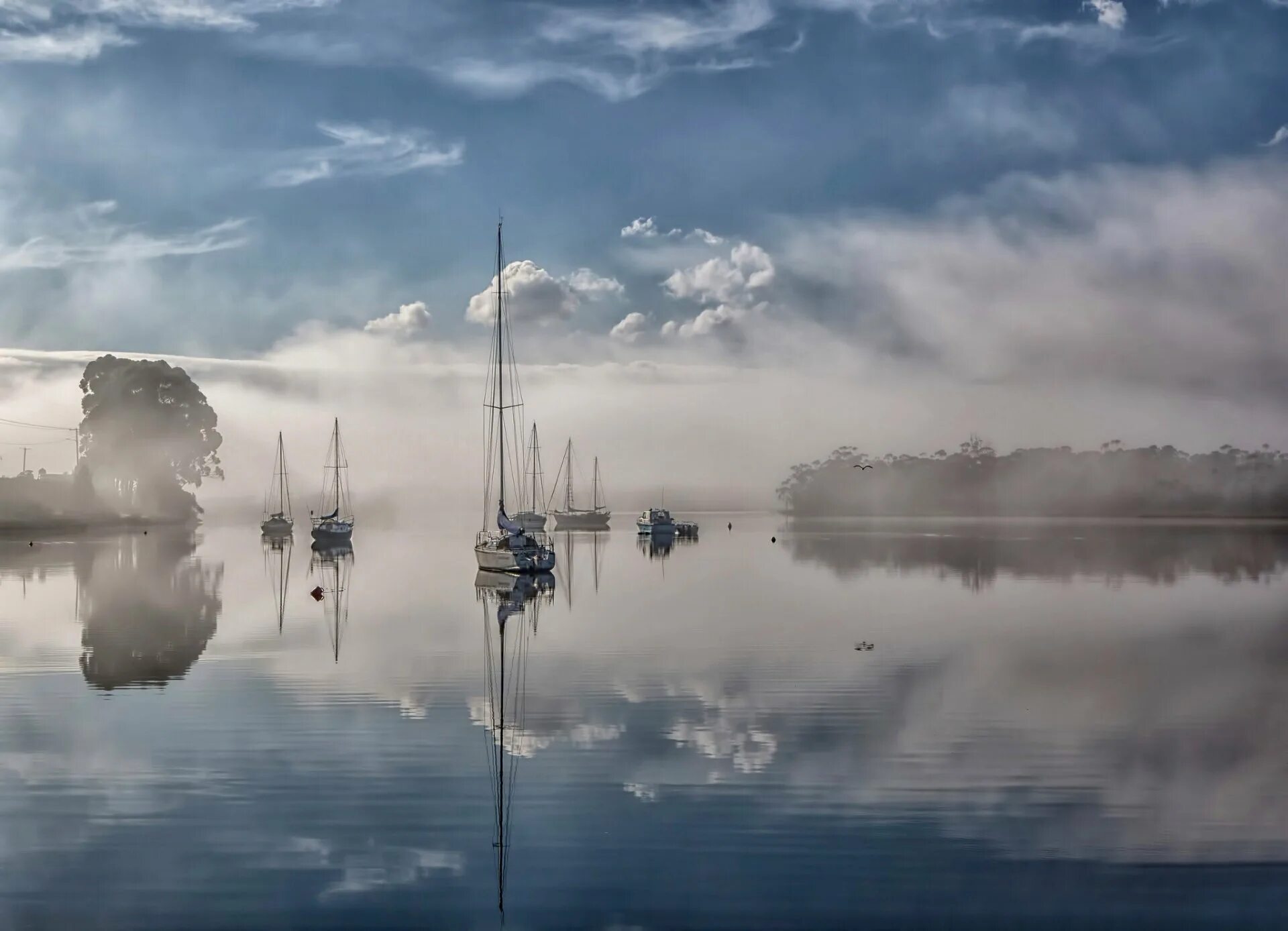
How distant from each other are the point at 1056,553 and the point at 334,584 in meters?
53.5

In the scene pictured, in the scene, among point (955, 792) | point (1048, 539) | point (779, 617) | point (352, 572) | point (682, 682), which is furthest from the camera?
point (1048, 539)

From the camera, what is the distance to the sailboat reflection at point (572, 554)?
A: 58156 mm

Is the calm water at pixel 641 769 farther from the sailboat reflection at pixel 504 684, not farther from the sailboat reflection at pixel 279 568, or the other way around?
the sailboat reflection at pixel 279 568

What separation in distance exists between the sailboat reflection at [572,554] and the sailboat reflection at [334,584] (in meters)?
8.82

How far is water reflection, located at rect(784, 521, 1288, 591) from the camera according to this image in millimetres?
64375

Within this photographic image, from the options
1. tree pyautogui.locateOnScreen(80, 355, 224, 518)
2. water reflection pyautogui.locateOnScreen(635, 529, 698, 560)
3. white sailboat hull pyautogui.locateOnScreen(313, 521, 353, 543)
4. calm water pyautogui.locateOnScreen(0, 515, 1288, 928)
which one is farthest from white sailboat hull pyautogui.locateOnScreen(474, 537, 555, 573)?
tree pyautogui.locateOnScreen(80, 355, 224, 518)

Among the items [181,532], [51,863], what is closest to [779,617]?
[51,863]

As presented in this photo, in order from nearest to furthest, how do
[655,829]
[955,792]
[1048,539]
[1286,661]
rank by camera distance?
1. [655,829]
2. [955,792]
3. [1286,661]
4. [1048,539]

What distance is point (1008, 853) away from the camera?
13648mm

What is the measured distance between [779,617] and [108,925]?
30.7 m

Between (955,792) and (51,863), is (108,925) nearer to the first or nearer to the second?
(51,863)

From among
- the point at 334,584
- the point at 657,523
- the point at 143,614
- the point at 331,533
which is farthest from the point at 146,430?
the point at 143,614

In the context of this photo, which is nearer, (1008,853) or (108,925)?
(108,925)

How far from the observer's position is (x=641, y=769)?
1778cm
